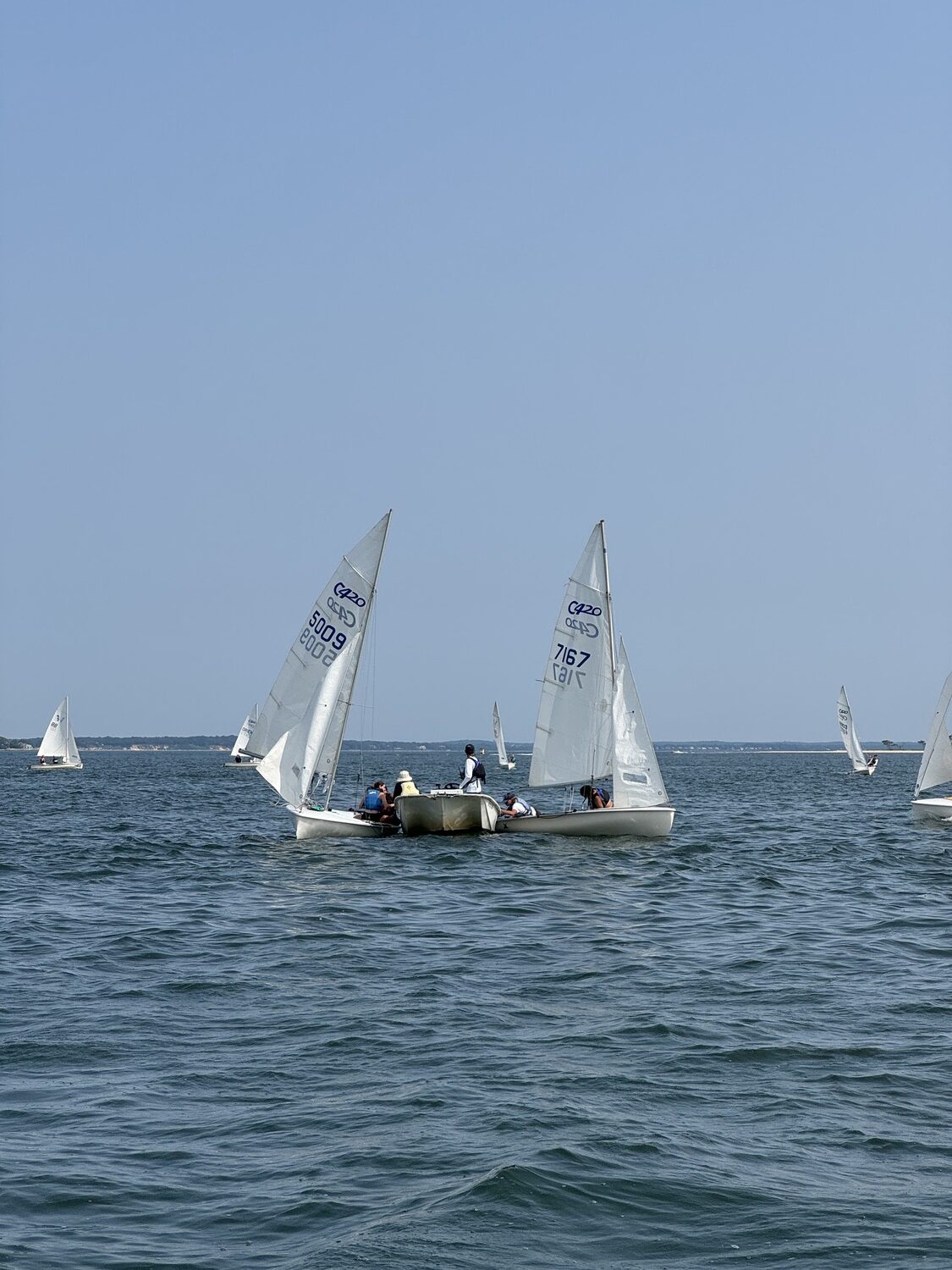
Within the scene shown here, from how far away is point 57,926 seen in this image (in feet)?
59.4

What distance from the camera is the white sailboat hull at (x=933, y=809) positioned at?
3447 cm

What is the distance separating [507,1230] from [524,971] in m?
7.27

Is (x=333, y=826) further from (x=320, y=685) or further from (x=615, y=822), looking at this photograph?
(x=615, y=822)

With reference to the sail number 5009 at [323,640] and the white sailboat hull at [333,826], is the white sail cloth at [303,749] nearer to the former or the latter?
the sail number 5009 at [323,640]

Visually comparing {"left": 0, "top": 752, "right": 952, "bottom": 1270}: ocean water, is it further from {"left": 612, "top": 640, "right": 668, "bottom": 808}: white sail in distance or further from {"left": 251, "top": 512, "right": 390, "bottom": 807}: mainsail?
{"left": 251, "top": 512, "right": 390, "bottom": 807}: mainsail

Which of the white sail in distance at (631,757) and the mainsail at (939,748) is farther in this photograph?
the mainsail at (939,748)

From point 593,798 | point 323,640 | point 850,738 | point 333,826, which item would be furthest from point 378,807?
point 850,738

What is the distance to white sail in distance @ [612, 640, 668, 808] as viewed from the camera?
93.8 ft

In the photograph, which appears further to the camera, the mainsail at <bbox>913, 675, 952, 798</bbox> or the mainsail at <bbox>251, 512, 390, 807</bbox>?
the mainsail at <bbox>913, 675, 952, 798</bbox>

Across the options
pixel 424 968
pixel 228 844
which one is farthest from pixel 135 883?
pixel 424 968

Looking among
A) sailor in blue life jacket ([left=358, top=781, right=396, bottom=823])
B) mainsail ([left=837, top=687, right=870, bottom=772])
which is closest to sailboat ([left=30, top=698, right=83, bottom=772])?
mainsail ([left=837, top=687, right=870, bottom=772])

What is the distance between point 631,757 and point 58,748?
82.7 meters

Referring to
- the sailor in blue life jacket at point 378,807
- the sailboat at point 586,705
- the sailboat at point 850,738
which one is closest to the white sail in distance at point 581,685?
the sailboat at point 586,705

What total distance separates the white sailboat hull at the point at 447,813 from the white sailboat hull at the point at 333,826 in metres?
0.67
